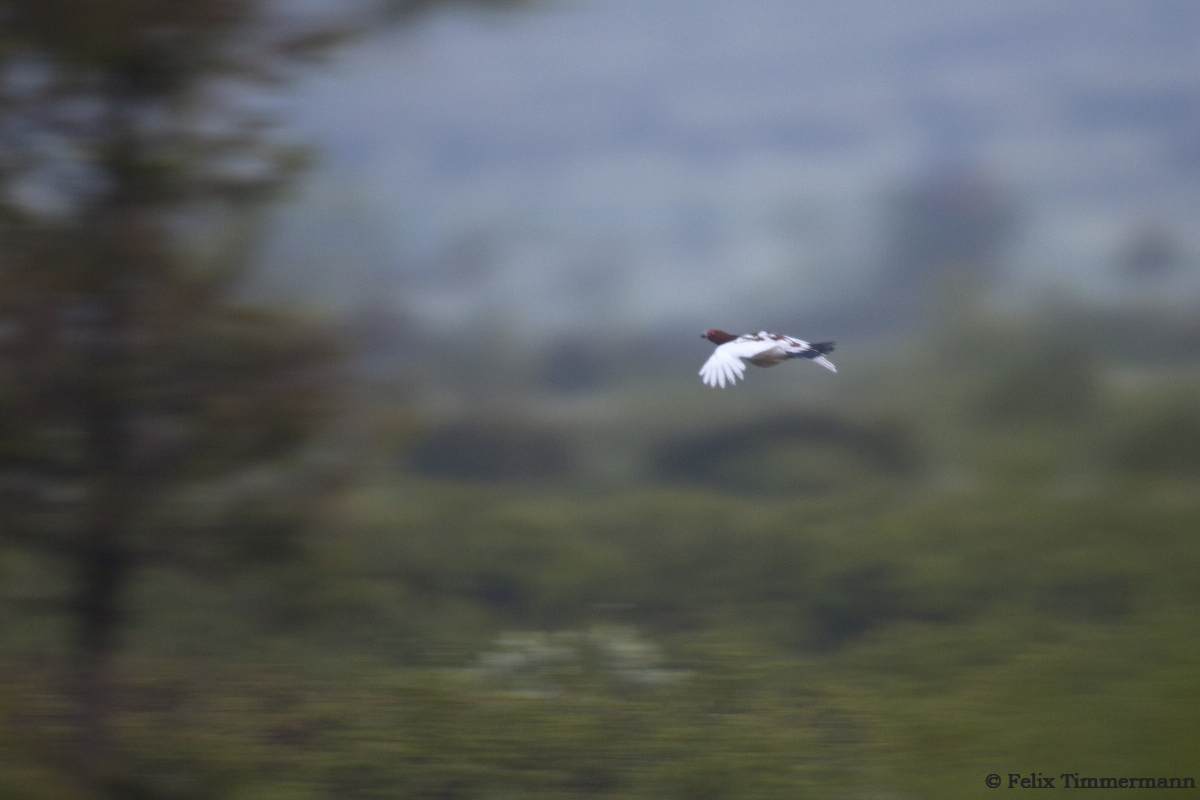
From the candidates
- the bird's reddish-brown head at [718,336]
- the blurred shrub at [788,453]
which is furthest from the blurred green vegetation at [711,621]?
the bird's reddish-brown head at [718,336]

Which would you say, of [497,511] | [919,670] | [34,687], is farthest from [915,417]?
[34,687]

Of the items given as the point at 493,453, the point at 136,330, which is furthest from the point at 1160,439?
the point at 136,330

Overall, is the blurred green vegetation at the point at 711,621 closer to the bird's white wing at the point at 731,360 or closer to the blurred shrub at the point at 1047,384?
the blurred shrub at the point at 1047,384

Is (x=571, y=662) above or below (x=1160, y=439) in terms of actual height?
below

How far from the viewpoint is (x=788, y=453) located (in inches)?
216

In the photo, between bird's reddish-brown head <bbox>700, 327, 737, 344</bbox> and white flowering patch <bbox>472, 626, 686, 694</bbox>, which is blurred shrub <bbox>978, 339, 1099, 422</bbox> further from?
bird's reddish-brown head <bbox>700, 327, 737, 344</bbox>

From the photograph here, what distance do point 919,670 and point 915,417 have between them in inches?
52.1

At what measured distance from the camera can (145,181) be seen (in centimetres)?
348

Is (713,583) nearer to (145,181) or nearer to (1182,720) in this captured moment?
(1182,720)

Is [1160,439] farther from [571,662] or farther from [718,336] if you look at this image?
[718,336]

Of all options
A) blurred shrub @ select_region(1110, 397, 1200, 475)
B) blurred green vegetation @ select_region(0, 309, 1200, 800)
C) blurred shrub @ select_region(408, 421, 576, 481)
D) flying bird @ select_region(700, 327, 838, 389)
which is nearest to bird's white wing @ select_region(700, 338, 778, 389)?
flying bird @ select_region(700, 327, 838, 389)

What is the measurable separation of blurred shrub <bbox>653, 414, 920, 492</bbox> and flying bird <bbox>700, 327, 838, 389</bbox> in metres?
2.87

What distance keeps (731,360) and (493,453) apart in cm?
317

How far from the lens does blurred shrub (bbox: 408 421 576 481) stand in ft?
16.9
